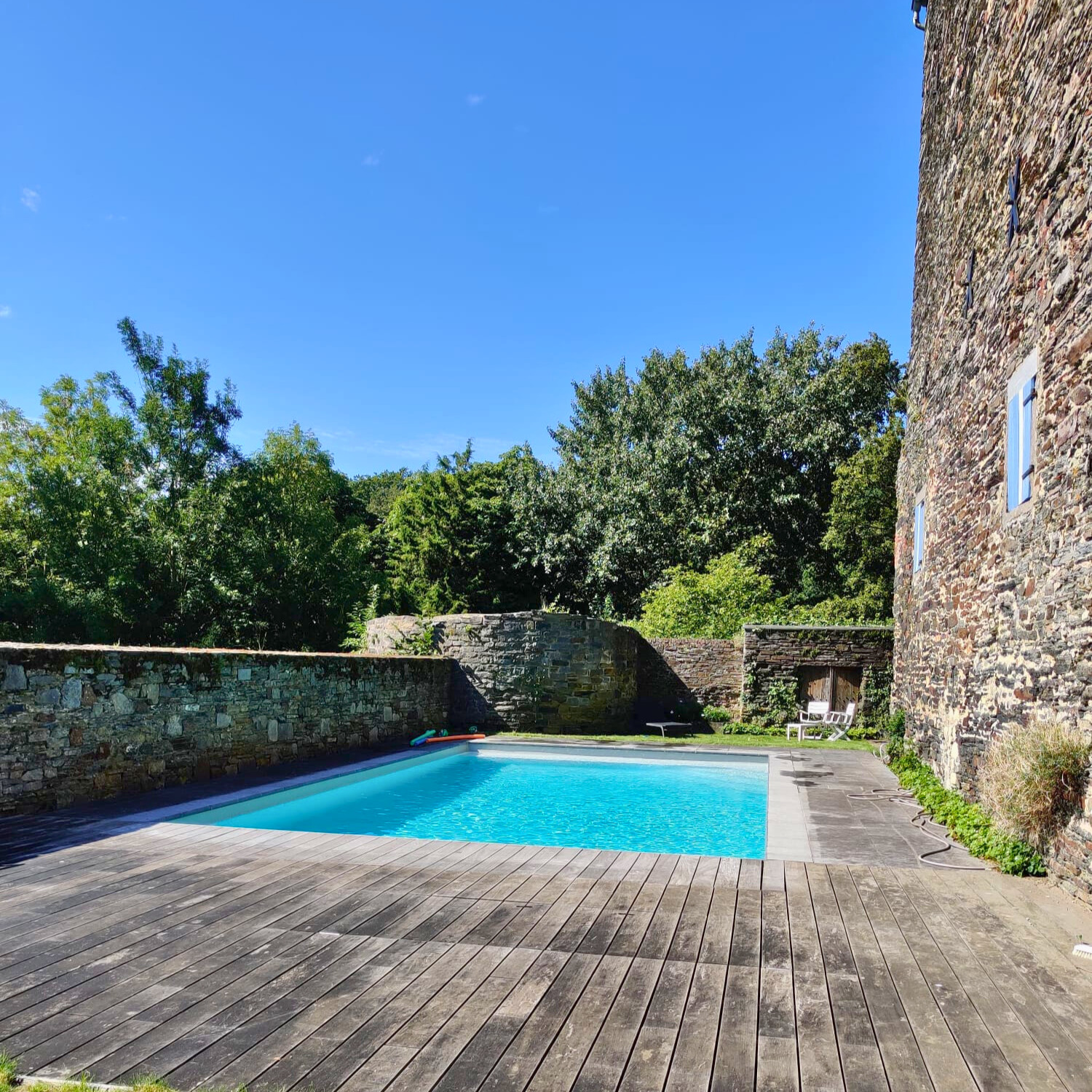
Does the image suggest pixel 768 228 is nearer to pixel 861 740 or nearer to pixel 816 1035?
pixel 861 740

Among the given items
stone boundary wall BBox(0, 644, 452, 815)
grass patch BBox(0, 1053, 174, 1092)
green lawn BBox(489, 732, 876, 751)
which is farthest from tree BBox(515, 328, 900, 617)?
grass patch BBox(0, 1053, 174, 1092)

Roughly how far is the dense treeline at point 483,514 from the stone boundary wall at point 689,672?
220 cm

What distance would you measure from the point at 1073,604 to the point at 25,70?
14269 millimetres

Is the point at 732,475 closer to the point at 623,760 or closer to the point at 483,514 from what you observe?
the point at 483,514

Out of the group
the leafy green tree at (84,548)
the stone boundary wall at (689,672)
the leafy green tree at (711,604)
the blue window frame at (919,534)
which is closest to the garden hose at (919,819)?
the blue window frame at (919,534)

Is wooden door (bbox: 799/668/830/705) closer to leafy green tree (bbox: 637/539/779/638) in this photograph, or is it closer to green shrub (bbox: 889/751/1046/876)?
leafy green tree (bbox: 637/539/779/638)

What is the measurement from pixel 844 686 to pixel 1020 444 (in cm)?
1060

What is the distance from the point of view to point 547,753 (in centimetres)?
1191

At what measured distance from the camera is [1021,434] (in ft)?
17.5

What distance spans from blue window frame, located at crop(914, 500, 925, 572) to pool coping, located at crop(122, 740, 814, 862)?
3218 mm

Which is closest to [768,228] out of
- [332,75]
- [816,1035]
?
[332,75]

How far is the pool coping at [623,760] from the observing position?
567 centimetres

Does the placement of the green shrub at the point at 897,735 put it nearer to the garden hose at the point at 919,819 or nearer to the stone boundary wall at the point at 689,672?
the garden hose at the point at 919,819

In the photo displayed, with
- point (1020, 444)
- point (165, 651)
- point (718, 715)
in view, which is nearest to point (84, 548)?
point (165, 651)
